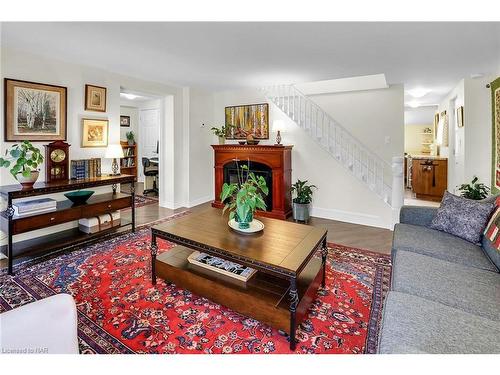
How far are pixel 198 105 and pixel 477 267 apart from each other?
497 cm

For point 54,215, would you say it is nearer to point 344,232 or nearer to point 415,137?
point 344,232

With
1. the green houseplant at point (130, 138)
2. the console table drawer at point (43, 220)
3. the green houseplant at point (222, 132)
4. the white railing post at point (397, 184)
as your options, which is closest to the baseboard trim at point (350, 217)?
the white railing post at point (397, 184)

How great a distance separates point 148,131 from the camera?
324 inches

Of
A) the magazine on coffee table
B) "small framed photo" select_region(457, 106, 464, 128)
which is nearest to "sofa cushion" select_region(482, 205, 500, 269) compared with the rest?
the magazine on coffee table

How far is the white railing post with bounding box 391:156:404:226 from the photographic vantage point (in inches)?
160

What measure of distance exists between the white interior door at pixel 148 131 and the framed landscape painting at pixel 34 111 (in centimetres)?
461

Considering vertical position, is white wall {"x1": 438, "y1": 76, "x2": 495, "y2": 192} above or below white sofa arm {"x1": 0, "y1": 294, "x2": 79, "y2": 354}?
above

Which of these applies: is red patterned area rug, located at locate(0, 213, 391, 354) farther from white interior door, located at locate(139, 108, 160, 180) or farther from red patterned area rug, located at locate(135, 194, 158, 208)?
white interior door, located at locate(139, 108, 160, 180)

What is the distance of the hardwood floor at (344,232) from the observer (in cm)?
347

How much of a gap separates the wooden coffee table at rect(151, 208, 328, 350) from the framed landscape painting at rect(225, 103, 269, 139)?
317 centimetres

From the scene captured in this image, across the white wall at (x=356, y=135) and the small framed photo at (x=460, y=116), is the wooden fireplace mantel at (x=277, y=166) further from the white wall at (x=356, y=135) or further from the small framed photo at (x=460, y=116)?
the small framed photo at (x=460, y=116)

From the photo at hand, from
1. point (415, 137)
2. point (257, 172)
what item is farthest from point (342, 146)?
point (415, 137)
